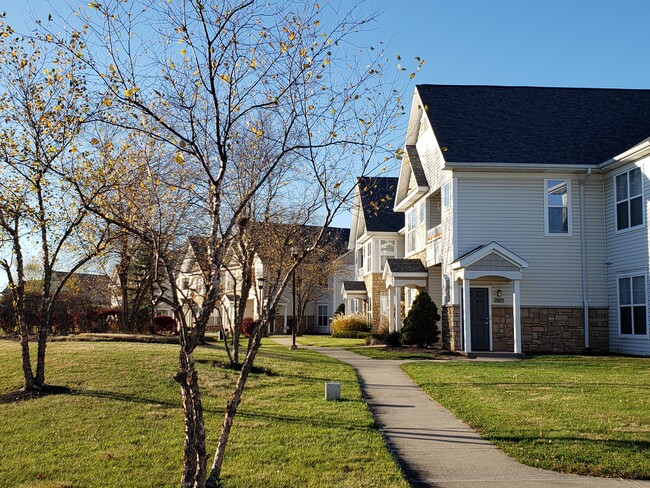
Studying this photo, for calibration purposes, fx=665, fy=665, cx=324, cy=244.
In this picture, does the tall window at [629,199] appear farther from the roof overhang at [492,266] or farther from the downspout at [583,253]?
the roof overhang at [492,266]

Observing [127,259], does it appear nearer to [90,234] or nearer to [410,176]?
[90,234]

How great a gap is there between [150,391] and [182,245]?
5.70 m

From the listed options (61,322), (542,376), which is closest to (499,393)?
(542,376)

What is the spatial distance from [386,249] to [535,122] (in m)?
12.7

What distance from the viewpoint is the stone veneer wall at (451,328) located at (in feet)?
71.2

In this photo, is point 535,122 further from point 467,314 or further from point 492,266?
point 467,314

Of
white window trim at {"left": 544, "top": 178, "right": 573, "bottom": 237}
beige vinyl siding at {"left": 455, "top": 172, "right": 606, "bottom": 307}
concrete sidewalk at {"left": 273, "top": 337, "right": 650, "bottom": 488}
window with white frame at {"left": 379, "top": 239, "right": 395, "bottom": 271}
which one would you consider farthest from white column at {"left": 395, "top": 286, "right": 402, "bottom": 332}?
concrete sidewalk at {"left": 273, "top": 337, "right": 650, "bottom": 488}

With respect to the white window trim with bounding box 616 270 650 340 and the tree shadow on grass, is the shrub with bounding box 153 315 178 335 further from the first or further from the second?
the tree shadow on grass

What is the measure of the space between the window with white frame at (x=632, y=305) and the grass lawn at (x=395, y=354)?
5.91 meters

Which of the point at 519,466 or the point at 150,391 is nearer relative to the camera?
the point at 519,466

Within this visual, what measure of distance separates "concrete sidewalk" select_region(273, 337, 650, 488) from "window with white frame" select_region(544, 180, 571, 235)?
11252mm

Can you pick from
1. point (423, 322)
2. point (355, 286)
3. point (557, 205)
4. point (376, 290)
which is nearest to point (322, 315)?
point (355, 286)

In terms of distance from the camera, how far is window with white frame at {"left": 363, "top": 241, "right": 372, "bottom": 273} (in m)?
35.3

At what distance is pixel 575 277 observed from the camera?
2150 cm
